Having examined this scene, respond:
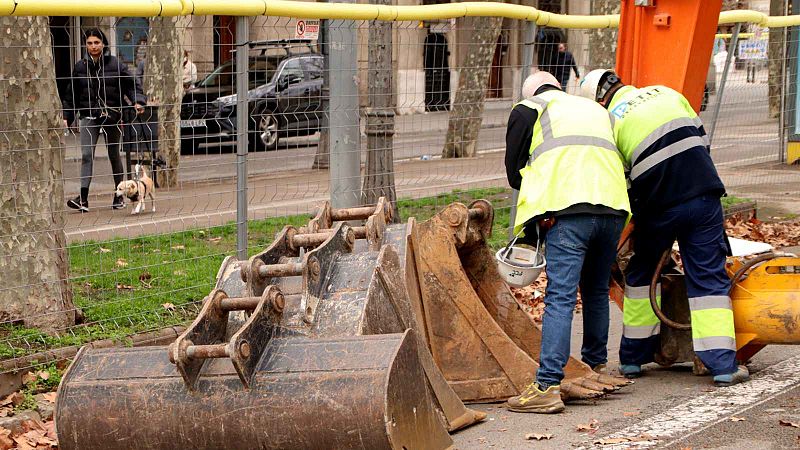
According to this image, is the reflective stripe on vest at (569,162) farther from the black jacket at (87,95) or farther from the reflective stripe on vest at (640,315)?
the black jacket at (87,95)

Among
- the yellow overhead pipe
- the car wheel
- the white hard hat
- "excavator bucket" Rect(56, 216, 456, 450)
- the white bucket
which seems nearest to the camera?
"excavator bucket" Rect(56, 216, 456, 450)

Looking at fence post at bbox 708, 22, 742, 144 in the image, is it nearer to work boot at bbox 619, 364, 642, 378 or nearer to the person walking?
work boot at bbox 619, 364, 642, 378

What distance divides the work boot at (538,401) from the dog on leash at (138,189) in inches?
96.6

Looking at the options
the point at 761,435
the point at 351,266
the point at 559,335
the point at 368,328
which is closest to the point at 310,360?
the point at 368,328

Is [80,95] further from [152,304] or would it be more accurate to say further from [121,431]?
[121,431]

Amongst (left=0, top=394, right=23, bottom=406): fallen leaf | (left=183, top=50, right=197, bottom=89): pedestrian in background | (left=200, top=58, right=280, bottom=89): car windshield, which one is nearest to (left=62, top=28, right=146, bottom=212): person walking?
(left=200, top=58, right=280, bottom=89): car windshield

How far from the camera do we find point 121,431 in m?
4.52

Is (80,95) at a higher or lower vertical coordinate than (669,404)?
higher

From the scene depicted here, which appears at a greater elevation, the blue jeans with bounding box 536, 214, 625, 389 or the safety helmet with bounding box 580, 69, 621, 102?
the safety helmet with bounding box 580, 69, 621, 102

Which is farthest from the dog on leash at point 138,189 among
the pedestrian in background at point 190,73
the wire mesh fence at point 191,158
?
the pedestrian in background at point 190,73

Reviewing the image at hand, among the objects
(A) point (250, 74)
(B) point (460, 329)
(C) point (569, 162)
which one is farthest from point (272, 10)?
(B) point (460, 329)

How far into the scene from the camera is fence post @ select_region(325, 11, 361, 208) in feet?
23.7

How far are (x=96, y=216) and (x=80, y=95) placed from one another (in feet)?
2.66

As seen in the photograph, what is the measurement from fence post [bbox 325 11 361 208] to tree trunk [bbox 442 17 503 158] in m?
0.85
